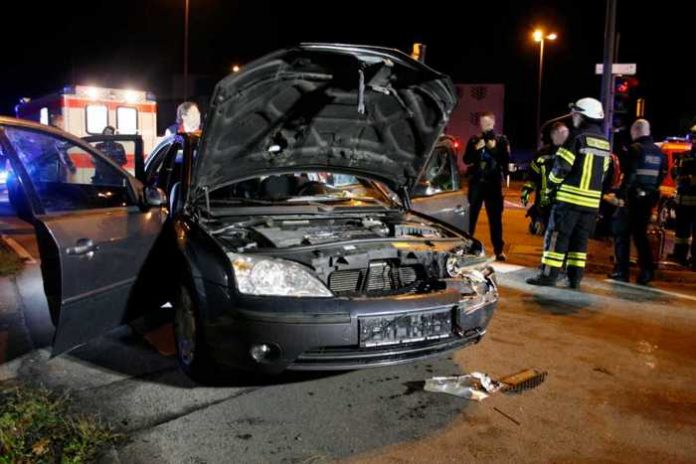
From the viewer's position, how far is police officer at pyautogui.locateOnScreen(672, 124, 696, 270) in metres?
8.18

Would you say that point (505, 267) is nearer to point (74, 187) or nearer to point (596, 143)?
point (596, 143)

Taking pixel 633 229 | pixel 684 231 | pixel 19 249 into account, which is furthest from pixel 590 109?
pixel 19 249

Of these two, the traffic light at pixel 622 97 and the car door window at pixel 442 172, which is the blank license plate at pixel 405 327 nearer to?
the car door window at pixel 442 172

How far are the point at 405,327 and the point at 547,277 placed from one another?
374cm

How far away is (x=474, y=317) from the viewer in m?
3.98

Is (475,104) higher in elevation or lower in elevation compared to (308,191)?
higher

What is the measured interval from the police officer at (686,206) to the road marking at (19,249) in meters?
7.86

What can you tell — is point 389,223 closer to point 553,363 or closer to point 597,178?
point 553,363

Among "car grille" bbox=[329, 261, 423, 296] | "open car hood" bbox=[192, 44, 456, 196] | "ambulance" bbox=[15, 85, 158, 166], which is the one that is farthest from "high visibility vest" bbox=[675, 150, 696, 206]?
"ambulance" bbox=[15, 85, 158, 166]

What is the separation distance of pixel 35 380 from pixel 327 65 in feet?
8.67

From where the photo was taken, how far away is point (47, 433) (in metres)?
3.31

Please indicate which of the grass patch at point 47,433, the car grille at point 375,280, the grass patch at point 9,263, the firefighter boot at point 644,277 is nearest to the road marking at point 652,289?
the firefighter boot at point 644,277

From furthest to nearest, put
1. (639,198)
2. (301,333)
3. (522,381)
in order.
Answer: (639,198)
(522,381)
(301,333)

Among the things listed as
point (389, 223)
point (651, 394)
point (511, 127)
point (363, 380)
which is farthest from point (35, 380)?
point (511, 127)
